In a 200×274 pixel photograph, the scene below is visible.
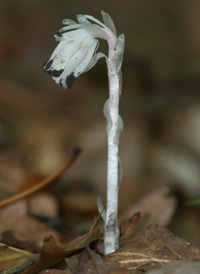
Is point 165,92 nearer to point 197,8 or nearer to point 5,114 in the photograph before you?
point 5,114

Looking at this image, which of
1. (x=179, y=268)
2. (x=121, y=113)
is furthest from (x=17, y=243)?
(x=121, y=113)

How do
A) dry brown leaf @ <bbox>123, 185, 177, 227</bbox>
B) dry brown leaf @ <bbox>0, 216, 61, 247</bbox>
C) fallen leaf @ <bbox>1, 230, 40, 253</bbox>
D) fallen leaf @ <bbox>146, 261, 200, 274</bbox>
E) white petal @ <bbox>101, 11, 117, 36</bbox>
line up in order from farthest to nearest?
dry brown leaf @ <bbox>123, 185, 177, 227</bbox> → dry brown leaf @ <bbox>0, 216, 61, 247</bbox> → fallen leaf @ <bbox>1, 230, 40, 253</bbox> → white petal @ <bbox>101, 11, 117, 36</bbox> → fallen leaf @ <bbox>146, 261, 200, 274</bbox>

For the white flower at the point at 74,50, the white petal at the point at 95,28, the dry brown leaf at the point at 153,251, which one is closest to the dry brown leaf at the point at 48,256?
the dry brown leaf at the point at 153,251

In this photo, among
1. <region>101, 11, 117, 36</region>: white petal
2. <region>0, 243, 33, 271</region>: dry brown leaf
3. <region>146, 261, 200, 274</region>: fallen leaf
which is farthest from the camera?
<region>0, 243, 33, 271</region>: dry brown leaf

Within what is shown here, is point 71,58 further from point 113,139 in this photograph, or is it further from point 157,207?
point 157,207

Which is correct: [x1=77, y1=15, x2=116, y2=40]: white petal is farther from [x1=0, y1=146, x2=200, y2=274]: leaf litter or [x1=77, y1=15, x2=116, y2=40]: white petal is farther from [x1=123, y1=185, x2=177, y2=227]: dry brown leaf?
[x1=123, y1=185, x2=177, y2=227]: dry brown leaf

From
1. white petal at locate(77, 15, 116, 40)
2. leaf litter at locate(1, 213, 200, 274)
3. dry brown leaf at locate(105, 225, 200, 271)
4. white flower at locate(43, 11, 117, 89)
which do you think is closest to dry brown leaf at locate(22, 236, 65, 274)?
leaf litter at locate(1, 213, 200, 274)

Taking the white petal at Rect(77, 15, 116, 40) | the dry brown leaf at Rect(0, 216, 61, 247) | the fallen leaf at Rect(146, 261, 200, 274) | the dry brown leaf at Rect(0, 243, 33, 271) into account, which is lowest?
the dry brown leaf at Rect(0, 216, 61, 247)

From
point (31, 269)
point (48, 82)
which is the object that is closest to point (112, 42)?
point (31, 269)
